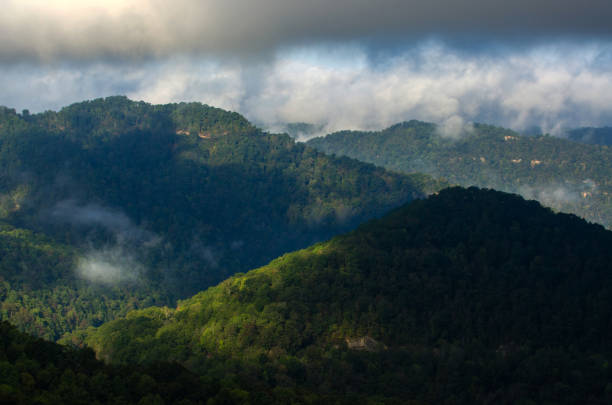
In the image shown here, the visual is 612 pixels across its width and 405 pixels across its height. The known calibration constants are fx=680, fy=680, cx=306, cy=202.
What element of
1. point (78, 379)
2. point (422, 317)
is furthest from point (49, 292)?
point (78, 379)

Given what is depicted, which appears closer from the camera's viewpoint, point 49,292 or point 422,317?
Answer: point 422,317

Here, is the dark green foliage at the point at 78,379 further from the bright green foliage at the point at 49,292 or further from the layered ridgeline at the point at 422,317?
the bright green foliage at the point at 49,292

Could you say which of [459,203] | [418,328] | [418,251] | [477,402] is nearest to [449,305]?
[418,328]

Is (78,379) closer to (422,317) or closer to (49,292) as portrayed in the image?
(422,317)

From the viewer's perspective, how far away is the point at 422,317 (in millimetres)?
101812

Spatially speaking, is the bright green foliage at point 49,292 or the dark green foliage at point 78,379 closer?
the dark green foliage at point 78,379

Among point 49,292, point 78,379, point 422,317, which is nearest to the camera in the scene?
point 78,379

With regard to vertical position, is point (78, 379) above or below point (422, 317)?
below

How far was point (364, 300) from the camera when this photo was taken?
10588 centimetres

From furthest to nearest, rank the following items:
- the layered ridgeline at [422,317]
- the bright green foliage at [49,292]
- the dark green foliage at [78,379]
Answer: the bright green foliage at [49,292]
the layered ridgeline at [422,317]
the dark green foliage at [78,379]

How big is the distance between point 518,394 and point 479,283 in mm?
28663

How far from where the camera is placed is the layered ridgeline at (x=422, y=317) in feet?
277

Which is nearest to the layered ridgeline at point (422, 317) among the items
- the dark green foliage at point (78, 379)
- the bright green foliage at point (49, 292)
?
the dark green foliage at point (78, 379)

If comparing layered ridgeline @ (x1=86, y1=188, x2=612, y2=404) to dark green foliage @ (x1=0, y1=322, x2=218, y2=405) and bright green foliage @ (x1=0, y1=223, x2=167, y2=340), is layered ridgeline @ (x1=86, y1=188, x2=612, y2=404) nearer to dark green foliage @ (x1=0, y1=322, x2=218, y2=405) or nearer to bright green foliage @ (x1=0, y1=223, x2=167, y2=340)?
dark green foliage @ (x1=0, y1=322, x2=218, y2=405)
